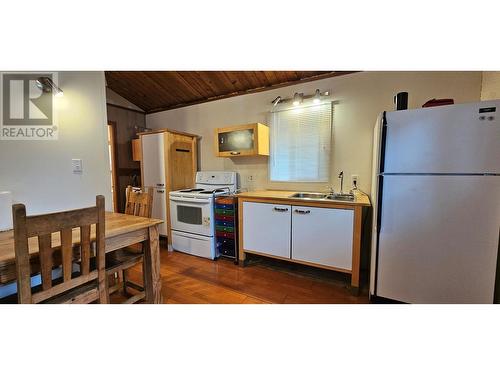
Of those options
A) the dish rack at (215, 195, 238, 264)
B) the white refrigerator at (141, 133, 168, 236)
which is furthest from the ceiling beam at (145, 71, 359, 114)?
the dish rack at (215, 195, 238, 264)

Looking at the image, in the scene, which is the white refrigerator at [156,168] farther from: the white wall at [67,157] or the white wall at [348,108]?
the white wall at [67,157]

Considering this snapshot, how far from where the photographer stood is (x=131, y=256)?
5.14ft

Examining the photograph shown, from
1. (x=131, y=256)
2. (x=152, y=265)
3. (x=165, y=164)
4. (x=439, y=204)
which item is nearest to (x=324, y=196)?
(x=439, y=204)

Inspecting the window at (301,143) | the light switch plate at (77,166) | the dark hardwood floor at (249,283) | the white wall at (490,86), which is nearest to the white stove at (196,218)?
the dark hardwood floor at (249,283)

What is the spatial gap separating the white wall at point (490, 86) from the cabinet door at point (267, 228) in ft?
6.45

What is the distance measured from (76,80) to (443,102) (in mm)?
3077

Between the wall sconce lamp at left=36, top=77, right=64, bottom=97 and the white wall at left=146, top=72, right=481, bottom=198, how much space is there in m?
1.95

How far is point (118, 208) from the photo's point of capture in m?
3.92

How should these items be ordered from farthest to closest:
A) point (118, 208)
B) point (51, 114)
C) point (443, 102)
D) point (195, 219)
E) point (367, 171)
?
point (118, 208)
point (195, 219)
point (367, 171)
point (51, 114)
point (443, 102)

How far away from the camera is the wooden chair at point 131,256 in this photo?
146cm
